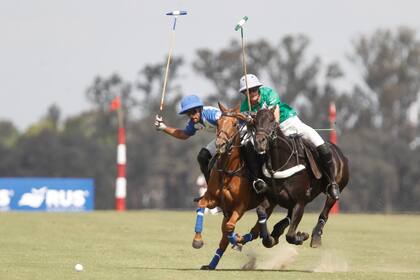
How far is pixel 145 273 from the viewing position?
12711 millimetres

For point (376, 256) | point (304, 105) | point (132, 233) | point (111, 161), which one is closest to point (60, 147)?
point (111, 161)

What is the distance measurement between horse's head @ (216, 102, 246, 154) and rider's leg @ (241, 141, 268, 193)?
0.23 m

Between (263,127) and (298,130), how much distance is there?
61.4 inches

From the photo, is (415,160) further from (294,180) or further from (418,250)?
(294,180)

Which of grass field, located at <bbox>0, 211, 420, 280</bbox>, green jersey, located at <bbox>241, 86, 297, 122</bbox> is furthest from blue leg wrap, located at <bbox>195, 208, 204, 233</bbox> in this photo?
green jersey, located at <bbox>241, 86, 297, 122</bbox>

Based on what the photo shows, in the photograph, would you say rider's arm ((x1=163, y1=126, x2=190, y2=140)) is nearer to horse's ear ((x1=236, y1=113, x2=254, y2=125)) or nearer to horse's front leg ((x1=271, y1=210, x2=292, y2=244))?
horse's ear ((x1=236, y1=113, x2=254, y2=125))

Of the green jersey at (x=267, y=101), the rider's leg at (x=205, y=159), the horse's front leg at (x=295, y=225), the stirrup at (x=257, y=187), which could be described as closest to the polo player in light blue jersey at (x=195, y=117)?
the rider's leg at (x=205, y=159)

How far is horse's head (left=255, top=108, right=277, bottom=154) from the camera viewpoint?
13.1m

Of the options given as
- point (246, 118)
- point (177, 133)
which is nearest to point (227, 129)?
point (246, 118)

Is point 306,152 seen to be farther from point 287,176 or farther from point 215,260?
point 215,260

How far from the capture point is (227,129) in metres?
13.1

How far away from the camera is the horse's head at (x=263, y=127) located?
1310 cm

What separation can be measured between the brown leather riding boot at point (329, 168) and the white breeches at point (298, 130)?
3.4 inches

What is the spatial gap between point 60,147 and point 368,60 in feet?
68.6
